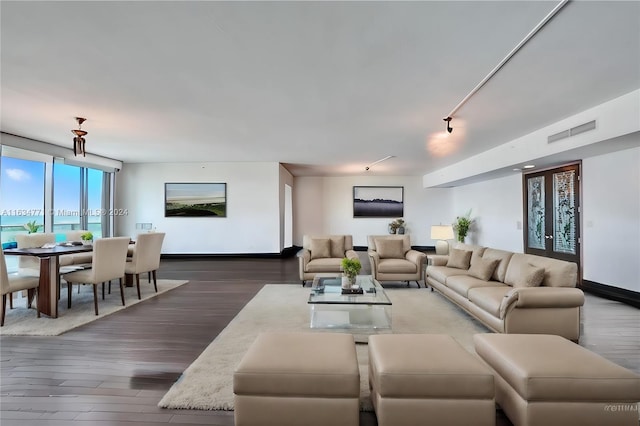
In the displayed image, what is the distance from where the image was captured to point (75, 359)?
2.77 m

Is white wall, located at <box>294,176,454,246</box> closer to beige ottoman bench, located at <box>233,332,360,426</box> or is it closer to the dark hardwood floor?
the dark hardwood floor

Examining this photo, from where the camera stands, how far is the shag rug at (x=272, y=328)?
2.17 metres

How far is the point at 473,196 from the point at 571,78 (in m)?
6.63

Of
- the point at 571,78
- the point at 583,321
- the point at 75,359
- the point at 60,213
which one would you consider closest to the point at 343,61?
the point at 571,78

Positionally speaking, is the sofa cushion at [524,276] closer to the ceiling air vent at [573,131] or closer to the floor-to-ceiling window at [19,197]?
the ceiling air vent at [573,131]

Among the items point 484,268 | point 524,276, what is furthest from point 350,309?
point 524,276

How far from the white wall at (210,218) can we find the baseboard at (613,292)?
686 cm

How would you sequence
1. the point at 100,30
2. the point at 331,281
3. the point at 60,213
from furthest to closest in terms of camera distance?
the point at 60,213, the point at 331,281, the point at 100,30

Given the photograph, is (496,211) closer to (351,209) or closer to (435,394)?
(351,209)

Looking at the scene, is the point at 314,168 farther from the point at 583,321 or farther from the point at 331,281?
the point at 583,321

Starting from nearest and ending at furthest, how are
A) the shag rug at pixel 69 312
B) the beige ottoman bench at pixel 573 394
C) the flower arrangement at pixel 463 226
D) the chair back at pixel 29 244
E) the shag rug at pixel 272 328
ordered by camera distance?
the beige ottoman bench at pixel 573 394, the shag rug at pixel 272 328, the shag rug at pixel 69 312, the chair back at pixel 29 244, the flower arrangement at pixel 463 226

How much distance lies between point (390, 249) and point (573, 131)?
3326 mm

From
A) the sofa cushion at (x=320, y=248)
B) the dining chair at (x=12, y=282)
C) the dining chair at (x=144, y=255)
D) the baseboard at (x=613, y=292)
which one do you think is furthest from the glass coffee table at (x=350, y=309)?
the baseboard at (x=613, y=292)

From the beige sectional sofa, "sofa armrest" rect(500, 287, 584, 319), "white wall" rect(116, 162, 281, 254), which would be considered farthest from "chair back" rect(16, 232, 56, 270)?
"sofa armrest" rect(500, 287, 584, 319)
